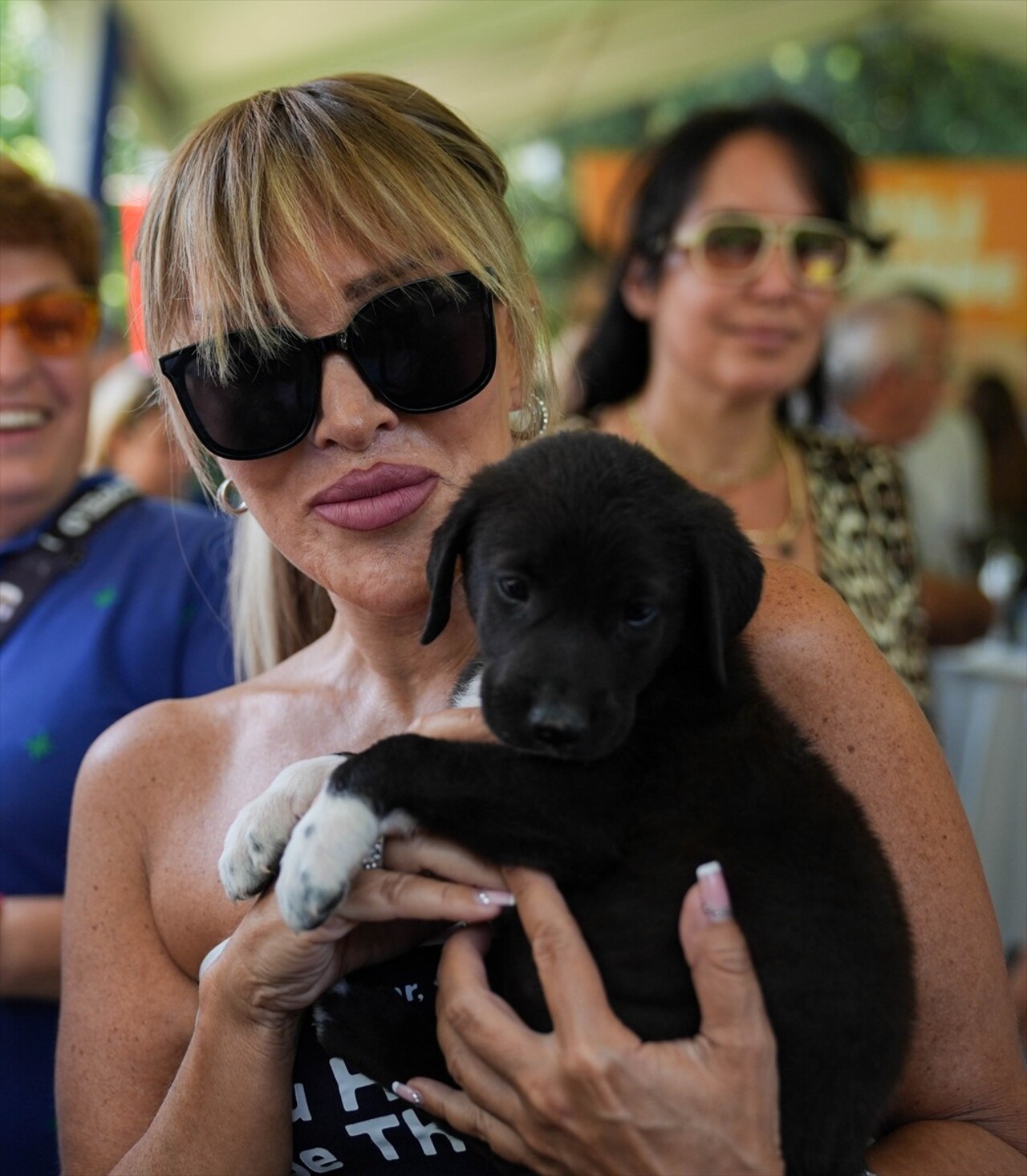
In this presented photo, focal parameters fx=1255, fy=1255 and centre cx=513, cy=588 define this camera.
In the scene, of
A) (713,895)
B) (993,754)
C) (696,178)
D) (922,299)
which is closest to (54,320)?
(696,178)

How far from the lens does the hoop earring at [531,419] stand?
254 centimetres

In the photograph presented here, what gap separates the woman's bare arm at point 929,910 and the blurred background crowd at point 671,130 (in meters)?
1.09

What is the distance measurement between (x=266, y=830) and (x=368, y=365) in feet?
2.62

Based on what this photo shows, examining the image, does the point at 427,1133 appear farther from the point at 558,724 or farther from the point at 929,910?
the point at 929,910

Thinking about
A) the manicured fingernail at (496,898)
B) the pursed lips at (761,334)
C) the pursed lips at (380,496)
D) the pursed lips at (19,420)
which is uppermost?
the pursed lips at (761,334)

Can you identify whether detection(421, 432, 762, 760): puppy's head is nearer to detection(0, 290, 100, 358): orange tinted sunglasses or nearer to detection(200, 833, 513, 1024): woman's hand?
detection(200, 833, 513, 1024): woman's hand

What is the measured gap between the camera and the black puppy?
174cm

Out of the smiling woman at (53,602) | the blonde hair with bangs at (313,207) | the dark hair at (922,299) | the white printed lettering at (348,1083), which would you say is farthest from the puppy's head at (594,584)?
the dark hair at (922,299)

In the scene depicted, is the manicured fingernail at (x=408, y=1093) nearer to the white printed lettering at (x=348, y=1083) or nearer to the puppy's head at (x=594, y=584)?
the white printed lettering at (x=348, y=1083)

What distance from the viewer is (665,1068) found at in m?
1.68

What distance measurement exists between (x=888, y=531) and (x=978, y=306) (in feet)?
30.4

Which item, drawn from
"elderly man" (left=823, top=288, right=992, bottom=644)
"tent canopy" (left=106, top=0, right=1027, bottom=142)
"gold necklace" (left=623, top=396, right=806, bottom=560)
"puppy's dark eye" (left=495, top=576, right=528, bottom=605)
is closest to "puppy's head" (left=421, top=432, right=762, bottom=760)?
"puppy's dark eye" (left=495, top=576, right=528, bottom=605)

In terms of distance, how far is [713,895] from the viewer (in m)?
1.68

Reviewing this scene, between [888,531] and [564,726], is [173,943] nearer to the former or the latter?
[564,726]
